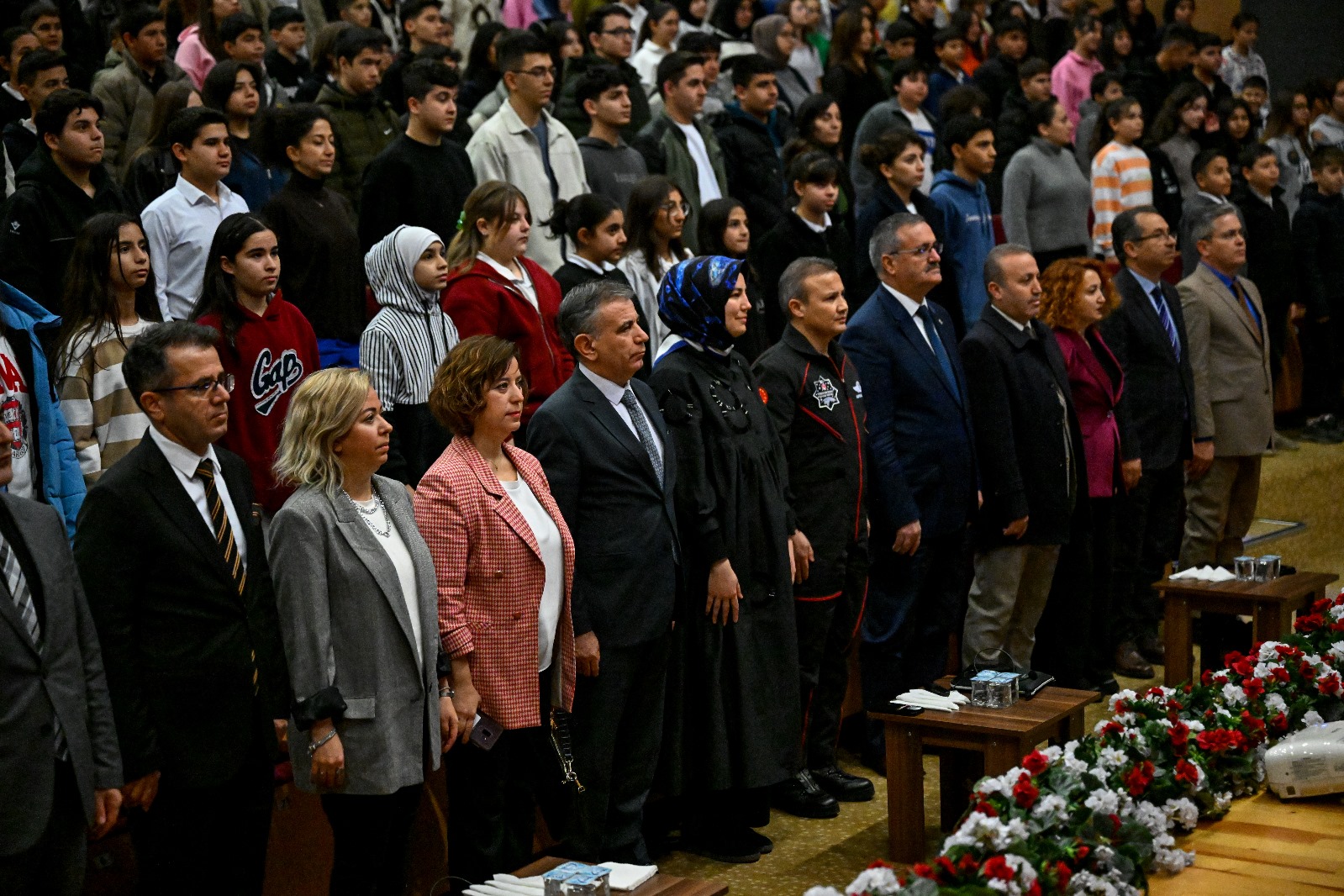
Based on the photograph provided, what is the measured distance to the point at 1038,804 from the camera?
126 inches

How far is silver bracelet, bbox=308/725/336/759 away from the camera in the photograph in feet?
10.6

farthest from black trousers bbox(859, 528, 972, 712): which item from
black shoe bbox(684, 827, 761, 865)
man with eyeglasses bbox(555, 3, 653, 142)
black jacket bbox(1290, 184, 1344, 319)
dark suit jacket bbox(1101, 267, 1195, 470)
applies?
black jacket bbox(1290, 184, 1344, 319)

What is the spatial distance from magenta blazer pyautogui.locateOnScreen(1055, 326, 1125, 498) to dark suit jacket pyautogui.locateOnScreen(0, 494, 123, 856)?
3713 millimetres

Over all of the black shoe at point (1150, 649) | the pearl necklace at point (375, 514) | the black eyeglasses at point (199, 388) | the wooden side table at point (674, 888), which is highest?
the black eyeglasses at point (199, 388)

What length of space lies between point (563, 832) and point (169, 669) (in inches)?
48.2

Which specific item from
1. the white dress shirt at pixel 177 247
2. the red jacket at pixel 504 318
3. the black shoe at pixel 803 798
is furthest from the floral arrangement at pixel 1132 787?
the white dress shirt at pixel 177 247

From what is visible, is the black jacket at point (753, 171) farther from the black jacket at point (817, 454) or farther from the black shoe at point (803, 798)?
the black shoe at point (803, 798)

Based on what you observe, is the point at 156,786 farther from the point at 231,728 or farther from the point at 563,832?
the point at 563,832

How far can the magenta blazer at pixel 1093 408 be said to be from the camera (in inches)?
225

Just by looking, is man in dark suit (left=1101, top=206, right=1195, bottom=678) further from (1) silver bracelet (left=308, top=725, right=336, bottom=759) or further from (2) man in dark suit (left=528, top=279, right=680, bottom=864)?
(1) silver bracelet (left=308, top=725, right=336, bottom=759)

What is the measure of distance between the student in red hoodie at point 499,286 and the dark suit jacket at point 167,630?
171 centimetres

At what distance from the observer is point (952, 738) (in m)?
4.20

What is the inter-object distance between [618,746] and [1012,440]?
6.30ft

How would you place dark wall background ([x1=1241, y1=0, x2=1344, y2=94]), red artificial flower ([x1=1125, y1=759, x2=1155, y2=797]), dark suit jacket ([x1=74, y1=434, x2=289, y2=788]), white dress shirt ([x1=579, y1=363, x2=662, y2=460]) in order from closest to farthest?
dark suit jacket ([x1=74, y1=434, x2=289, y2=788])
red artificial flower ([x1=1125, y1=759, x2=1155, y2=797])
white dress shirt ([x1=579, y1=363, x2=662, y2=460])
dark wall background ([x1=1241, y1=0, x2=1344, y2=94])
